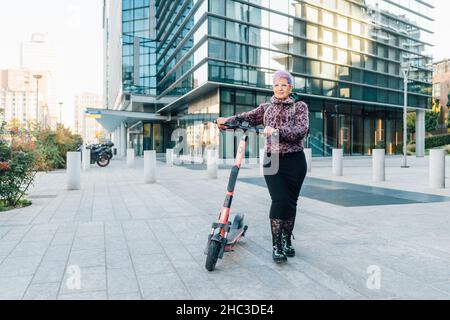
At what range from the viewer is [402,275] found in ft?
11.6

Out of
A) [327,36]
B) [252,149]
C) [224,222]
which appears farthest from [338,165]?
[327,36]

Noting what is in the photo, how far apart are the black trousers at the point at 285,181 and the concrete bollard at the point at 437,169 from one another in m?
8.69

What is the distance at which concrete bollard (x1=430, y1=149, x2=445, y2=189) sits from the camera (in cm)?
1100

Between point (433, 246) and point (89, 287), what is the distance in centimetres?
386

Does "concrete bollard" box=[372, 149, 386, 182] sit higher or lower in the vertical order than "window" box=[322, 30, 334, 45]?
lower

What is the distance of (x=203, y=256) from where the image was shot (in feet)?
13.8

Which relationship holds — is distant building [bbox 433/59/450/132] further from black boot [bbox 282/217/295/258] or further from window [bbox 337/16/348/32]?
black boot [bbox 282/217/295/258]

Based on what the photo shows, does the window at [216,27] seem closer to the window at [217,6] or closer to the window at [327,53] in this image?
the window at [217,6]

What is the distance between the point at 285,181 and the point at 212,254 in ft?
3.33

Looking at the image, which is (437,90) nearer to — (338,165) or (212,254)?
(338,165)

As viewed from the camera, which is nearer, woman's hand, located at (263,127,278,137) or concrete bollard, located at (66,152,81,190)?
woman's hand, located at (263,127,278,137)

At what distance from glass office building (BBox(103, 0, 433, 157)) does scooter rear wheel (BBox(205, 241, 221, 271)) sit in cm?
2241

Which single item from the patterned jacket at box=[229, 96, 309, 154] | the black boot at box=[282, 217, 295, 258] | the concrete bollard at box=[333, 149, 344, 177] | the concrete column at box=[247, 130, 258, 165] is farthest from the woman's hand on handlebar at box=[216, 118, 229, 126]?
the concrete column at box=[247, 130, 258, 165]

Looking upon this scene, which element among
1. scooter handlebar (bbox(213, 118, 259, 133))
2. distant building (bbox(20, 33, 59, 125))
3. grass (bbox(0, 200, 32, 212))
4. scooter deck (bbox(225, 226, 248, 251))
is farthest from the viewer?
distant building (bbox(20, 33, 59, 125))
